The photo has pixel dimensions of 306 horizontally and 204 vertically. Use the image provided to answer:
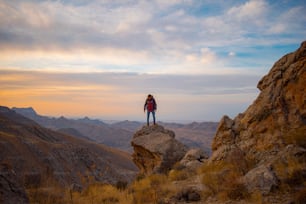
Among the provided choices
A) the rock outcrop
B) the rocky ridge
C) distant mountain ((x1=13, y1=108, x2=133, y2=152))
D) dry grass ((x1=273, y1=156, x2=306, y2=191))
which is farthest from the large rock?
distant mountain ((x1=13, y1=108, x2=133, y2=152))

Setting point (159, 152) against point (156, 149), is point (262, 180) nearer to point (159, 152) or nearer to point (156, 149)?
point (159, 152)

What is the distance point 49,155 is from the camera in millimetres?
61406

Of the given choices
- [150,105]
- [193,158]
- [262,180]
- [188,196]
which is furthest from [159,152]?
[262,180]

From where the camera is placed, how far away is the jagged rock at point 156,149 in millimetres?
16328

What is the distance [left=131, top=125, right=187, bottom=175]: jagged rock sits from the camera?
16.3 m

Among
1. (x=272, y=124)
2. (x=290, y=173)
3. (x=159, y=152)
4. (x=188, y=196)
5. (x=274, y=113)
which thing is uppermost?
(x=274, y=113)

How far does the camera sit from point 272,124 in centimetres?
1176

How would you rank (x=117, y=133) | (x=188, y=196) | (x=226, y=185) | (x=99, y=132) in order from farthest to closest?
1. (x=99, y=132)
2. (x=117, y=133)
3. (x=188, y=196)
4. (x=226, y=185)

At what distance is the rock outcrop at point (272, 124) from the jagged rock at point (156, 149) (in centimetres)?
332

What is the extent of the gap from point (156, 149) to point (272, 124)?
6603mm

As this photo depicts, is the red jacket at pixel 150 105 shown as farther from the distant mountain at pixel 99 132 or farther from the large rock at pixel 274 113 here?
the distant mountain at pixel 99 132

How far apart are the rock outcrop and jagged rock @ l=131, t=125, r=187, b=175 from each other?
3.32 metres

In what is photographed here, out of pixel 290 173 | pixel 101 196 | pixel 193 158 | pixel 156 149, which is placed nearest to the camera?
pixel 290 173

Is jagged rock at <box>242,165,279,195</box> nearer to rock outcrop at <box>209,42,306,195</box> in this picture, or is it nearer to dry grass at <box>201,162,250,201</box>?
dry grass at <box>201,162,250,201</box>
